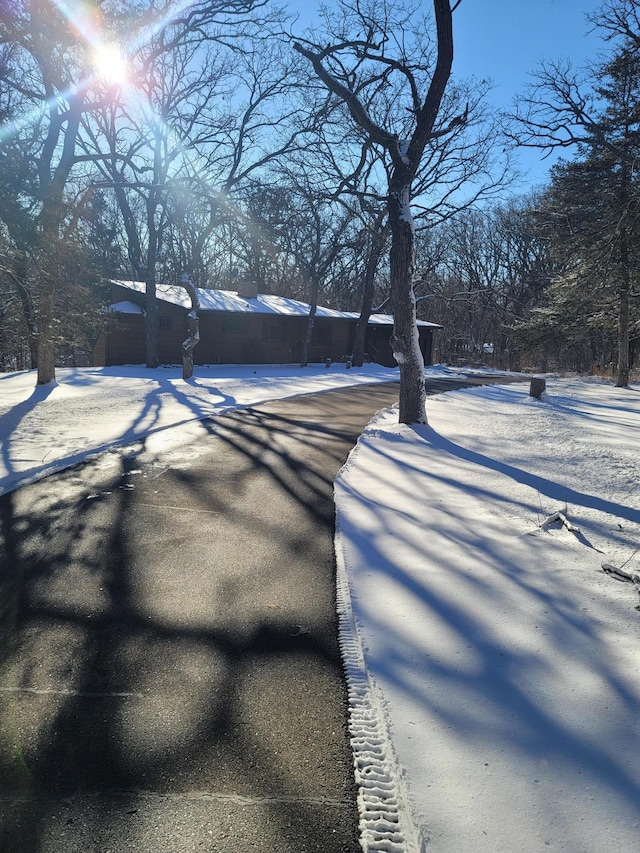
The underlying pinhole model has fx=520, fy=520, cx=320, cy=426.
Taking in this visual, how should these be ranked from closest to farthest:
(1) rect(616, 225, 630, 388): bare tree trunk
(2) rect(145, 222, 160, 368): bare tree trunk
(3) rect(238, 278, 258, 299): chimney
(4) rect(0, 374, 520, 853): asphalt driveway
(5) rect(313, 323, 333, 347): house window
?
(4) rect(0, 374, 520, 853): asphalt driveway < (1) rect(616, 225, 630, 388): bare tree trunk < (2) rect(145, 222, 160, 368): bare tree trunk < (3) rect(238, 278, 258, 299): chimney < (5) rect(313, 323, 333, 347): house window

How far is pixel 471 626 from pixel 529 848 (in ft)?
4.91

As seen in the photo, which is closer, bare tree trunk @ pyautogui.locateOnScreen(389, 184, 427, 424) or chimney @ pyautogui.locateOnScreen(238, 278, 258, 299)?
bare tree trunk @ pyautogui.locateOnScreen(389, 184, 427, 424)

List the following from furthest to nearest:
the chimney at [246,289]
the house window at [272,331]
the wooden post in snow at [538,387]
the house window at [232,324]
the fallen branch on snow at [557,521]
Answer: the chimney at [246,289] < the house window at [272,331] < the house window at [232,324] < the wooden post in snow at [538,387] < the fallen branch on snow at [557,521]

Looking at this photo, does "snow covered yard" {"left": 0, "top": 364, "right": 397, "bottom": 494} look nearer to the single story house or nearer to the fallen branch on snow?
the single story house

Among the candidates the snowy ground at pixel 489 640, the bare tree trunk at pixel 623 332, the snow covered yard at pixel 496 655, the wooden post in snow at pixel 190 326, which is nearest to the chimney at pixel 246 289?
the wooden post in snow at pixel 190 326

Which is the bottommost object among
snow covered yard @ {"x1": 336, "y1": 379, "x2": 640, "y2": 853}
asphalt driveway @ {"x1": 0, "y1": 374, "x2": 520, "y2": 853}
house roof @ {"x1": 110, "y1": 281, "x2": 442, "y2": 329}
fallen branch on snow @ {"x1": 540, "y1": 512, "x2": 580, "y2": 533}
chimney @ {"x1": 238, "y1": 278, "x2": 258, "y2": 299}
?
asphalt driveway @ {"x1": 0, "y1": 374, "x2": 520, "y2": 853}

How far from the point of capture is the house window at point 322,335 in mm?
33562

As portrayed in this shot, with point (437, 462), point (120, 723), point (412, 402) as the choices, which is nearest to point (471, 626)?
point (120, 723)

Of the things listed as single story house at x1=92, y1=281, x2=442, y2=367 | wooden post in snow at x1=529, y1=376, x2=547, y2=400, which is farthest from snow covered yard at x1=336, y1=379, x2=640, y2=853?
single story house at x1=92, y1=281, x2=442, y2=367

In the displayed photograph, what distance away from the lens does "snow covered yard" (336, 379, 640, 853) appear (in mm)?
2004

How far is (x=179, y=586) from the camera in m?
3.82

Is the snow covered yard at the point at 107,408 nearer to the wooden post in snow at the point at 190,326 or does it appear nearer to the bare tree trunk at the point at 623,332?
the wooden post in snow at the point at 190,326

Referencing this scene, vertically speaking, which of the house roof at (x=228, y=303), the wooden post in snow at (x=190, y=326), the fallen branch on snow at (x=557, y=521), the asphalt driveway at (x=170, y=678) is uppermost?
the house roof at (x=228, y=303)

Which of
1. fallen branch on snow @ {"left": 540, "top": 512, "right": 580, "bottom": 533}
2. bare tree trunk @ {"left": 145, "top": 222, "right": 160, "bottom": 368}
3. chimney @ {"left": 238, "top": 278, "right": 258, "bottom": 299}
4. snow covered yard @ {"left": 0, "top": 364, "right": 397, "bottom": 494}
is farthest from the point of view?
chimney @ {"left": 238, "top": 278, "right": 258, "bottom": 299}
